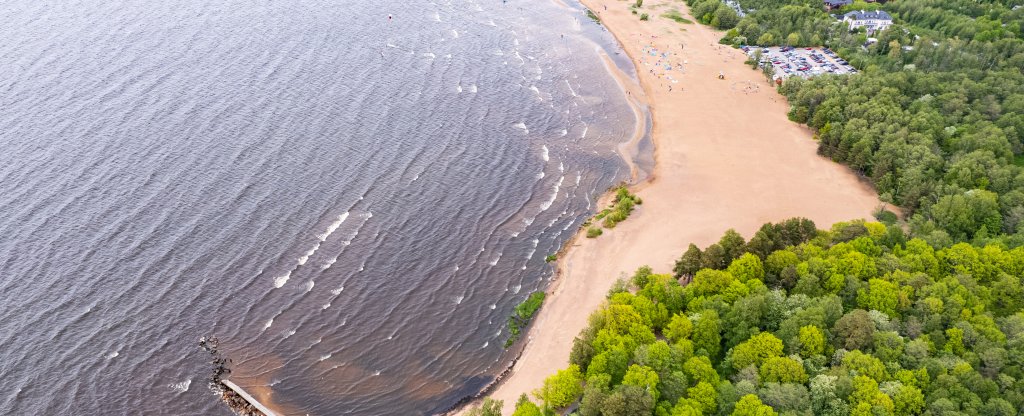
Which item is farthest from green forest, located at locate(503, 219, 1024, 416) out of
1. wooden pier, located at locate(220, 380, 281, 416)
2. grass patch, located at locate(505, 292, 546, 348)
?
wooden pier, located at locate(220, 380, 281, 416)

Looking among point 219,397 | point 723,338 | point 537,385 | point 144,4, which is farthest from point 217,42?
point 723,338

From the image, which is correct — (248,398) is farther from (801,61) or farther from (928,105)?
(801,61)

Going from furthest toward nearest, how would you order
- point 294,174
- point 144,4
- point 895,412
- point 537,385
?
point 144,4 < point 294,174 < point 537,385 < point 895,412

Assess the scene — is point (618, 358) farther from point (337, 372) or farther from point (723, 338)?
point (337, 372)

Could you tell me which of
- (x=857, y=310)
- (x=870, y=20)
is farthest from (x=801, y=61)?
(x=857, y=310)

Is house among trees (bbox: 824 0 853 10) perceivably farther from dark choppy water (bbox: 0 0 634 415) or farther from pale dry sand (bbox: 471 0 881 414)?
dark choppy water (bbox: 0 0 634 415)

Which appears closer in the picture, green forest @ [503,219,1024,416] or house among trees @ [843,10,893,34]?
green forest @ [503,219,1024,416]
